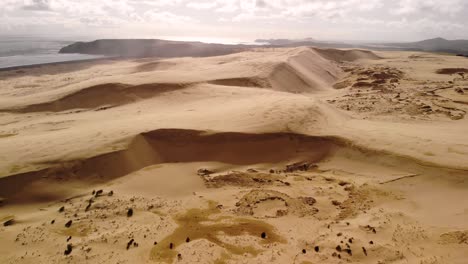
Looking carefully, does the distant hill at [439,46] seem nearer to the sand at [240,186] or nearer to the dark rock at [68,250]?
the sand at [240,186]

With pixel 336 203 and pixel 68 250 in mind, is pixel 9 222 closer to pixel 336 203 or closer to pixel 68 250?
pixel 68 250

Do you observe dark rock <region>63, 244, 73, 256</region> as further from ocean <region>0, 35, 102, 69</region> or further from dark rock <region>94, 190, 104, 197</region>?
ocean <region>0, 35, 102, 69</region>

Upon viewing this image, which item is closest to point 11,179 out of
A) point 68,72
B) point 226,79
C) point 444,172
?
point 444,172

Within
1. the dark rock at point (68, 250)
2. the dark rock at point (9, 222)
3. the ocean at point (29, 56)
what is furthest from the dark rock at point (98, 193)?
the ocean at point (29, 56)

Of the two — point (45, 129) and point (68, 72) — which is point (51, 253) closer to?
point (45, 129)

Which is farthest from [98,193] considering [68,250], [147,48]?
[147,48]

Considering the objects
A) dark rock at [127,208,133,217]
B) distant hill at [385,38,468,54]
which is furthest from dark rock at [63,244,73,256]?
distant hill at [385,38,468,54]
